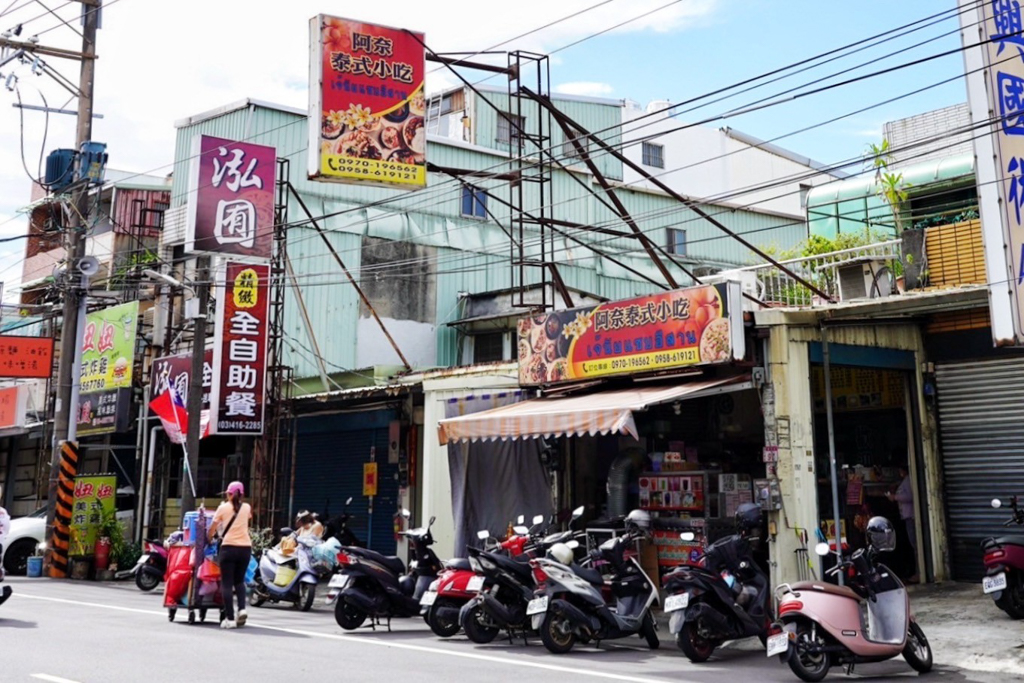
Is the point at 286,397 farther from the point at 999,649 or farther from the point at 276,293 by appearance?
the point at 999,649

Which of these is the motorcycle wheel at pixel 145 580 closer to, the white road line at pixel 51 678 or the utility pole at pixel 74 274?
the utility pole at pixel 74 274

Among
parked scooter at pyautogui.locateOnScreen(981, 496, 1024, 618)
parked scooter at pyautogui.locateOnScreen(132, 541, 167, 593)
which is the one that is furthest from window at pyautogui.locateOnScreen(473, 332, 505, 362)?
parked scooter at pyautogui.locateOnScreen(981, 496, 1024, 618)

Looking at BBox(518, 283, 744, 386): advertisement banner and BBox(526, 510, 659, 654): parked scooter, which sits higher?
BBox(518, 283, 744, 386): advertisement banner

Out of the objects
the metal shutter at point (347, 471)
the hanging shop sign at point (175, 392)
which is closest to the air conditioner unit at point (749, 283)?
the metal shutter at point (347, 471)

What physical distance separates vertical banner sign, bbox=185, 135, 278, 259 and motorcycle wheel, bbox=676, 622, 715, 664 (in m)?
13.7

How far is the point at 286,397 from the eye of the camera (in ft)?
71.2

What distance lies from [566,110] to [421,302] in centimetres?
762

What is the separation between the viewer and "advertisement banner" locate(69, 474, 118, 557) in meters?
21.7

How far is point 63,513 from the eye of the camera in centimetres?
2205

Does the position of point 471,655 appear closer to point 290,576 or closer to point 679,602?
point 679,602

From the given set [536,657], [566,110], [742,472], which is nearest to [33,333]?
[566,110]

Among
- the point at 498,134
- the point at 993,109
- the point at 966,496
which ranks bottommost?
the point at 966,496

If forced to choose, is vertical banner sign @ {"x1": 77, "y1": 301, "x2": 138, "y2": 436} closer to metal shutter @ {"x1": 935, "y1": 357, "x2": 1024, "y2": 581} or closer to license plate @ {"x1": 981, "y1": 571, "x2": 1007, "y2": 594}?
metal shutter @ {"x1": 935, "y1": 357, "x2": 1024, "y2": 581}

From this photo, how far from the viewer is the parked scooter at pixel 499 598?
441 inches
